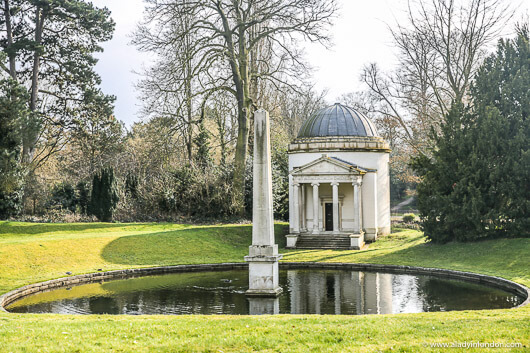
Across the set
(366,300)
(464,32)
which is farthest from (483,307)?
(464,32)

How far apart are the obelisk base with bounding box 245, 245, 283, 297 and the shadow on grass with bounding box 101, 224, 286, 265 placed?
751cm

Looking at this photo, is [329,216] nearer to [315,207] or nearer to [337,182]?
[315,207]

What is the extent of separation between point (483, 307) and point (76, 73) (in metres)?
31.0

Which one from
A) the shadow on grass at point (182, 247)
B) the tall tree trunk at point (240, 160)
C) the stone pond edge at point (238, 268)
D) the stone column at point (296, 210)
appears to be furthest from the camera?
the tall tree trunk at point (240, 160)

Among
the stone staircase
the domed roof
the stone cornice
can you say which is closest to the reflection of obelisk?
the stone staircase

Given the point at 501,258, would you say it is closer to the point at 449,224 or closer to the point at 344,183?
the point at 449,224

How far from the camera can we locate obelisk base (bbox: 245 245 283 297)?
16328mm

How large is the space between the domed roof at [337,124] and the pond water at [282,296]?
1461 centimetres

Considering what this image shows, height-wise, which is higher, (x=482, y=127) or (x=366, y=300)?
(x=482, y=127)

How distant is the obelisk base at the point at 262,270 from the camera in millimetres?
16328

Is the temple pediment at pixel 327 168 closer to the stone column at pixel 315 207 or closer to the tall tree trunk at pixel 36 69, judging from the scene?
the stone column at pixel 315 207

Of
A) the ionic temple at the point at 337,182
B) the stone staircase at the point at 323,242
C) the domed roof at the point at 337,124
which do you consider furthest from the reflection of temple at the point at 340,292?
the domed roof at the point at 337,124

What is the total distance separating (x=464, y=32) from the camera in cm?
3259

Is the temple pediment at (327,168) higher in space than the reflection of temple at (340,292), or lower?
higher
